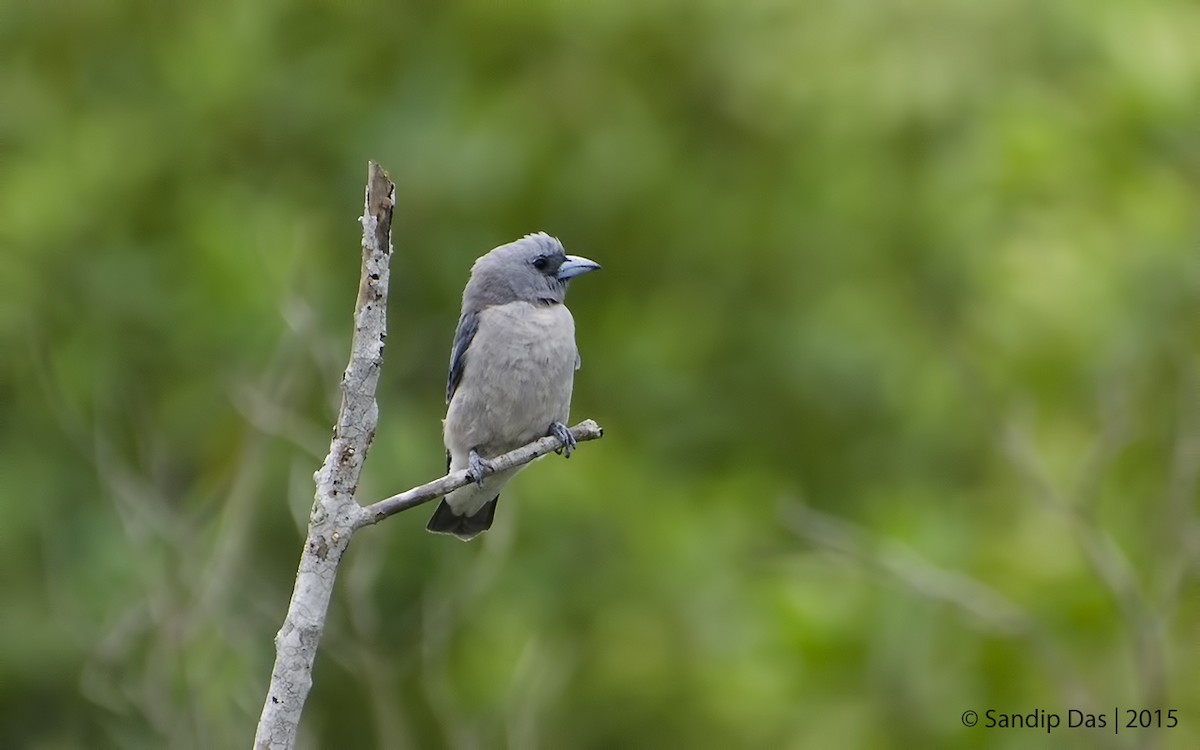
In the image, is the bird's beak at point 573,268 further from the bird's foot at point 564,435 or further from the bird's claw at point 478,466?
the bird's claw at point 478,466

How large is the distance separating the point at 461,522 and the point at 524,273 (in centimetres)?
116

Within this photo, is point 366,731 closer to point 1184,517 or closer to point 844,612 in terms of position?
point 844,612

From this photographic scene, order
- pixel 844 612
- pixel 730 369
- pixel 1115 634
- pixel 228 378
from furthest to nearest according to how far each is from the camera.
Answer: pixel 730 369, pixel 844 612, pixel 1115 634, pixel 228 378

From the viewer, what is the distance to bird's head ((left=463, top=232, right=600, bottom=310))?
6.16 m

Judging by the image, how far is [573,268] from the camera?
6230 mm

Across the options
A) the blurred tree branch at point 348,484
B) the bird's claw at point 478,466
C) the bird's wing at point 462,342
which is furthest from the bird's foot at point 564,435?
the blurred tree branch at point 348,484

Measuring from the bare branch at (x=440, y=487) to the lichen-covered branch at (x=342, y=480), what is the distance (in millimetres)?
53

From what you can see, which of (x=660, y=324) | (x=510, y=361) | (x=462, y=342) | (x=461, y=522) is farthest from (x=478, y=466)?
(x=660, y=324)

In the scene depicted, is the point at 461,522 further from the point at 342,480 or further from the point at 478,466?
the point at 342,480

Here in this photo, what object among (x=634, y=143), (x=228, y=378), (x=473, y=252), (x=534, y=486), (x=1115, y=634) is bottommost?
(x=1115, y=634)

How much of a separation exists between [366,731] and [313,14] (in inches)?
211

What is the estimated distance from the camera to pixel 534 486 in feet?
33.9

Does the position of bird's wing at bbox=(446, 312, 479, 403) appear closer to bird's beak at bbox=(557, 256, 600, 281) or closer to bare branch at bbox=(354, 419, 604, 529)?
bird's beak at bbox=(557, 256, 600, 281)

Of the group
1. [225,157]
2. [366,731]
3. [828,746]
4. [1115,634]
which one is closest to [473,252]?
[225,157]
